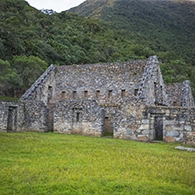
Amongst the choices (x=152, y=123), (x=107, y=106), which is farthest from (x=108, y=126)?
(x=152, y=123)

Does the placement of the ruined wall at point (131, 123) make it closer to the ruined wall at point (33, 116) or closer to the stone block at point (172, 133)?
the stone block at point (172, 133)

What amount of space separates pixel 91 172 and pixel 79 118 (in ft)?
42.7

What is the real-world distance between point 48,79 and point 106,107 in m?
8.40

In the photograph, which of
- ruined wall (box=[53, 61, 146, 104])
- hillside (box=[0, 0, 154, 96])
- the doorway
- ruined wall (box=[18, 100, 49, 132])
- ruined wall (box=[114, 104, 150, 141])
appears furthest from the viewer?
hillside (box=[0, 0, 154, 96])

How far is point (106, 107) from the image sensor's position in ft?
71.9

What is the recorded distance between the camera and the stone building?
17.7 m

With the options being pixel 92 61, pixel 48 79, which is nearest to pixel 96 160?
pixel 48 79

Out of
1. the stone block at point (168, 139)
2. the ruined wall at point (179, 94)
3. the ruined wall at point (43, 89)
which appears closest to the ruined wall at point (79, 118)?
the ruined wall at point (43, 89)

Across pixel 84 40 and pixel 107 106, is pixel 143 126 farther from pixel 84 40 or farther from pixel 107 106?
pixel 84 40

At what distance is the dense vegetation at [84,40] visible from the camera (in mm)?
29938

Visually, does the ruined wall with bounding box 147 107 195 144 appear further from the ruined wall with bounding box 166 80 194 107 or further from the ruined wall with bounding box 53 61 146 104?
the ruined wall with bounding box 166 80 194 107

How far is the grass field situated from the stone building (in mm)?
5882

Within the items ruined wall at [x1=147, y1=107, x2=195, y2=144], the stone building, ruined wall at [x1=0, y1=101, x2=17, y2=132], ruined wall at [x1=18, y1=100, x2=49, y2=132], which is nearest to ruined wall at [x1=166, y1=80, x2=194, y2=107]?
the stone building

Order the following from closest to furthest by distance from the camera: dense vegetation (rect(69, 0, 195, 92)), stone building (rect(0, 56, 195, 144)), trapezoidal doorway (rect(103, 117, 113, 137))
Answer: stone building (rect(0, 56, 195, 144)), trapezoidal doorway (rect(103, 117, 113, 137)), dense vegetation (rect(69, 0, 195, 92))
